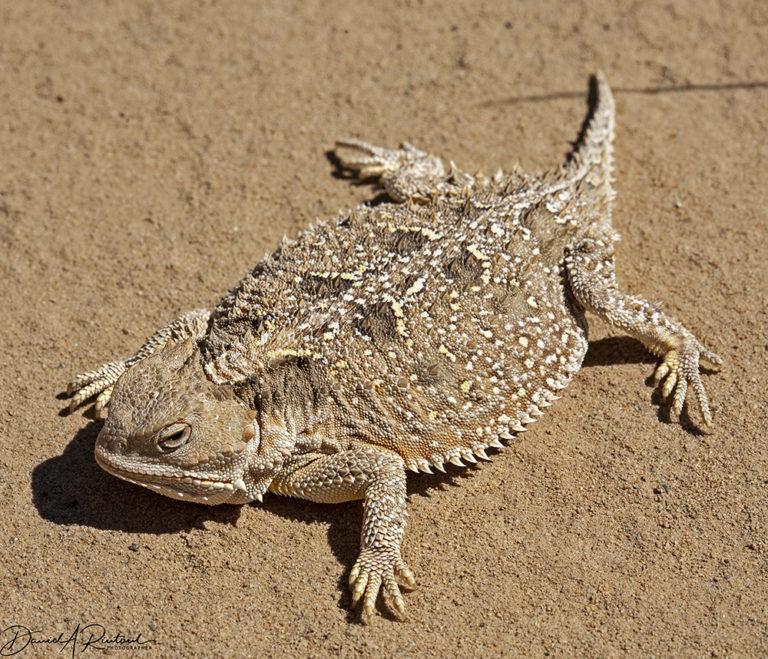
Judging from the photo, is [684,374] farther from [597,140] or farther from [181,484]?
[181,484]

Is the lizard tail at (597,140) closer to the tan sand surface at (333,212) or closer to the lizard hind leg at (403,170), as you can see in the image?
the tan sand surface at (333,212)

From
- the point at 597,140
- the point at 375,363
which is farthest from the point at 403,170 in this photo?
the point at 375,363

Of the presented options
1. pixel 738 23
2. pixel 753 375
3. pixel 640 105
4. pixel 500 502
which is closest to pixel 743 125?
pixel 640 105

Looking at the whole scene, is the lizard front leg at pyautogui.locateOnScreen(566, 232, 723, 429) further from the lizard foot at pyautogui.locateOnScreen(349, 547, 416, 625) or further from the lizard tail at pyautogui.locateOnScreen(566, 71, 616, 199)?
the lizard foot at pyautogui.locateOnScreen(349, 547, 416, 625)

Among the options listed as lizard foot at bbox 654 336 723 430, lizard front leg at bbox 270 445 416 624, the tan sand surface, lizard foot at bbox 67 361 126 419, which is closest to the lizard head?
lizard front leg at bbox 270 445 416 624

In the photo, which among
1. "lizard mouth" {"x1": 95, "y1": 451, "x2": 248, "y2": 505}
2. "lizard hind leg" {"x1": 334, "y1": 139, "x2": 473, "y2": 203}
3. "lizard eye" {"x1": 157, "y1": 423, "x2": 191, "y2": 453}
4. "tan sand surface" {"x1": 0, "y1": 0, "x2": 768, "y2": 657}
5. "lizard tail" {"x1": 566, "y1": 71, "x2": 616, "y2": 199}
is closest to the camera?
"lizard eye" {"x1": 157, "y1": 423, "x2": 191, "y2": 453}

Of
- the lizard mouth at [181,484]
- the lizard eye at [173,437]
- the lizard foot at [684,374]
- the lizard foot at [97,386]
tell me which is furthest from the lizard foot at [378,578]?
the lizard foot at [684,374]
